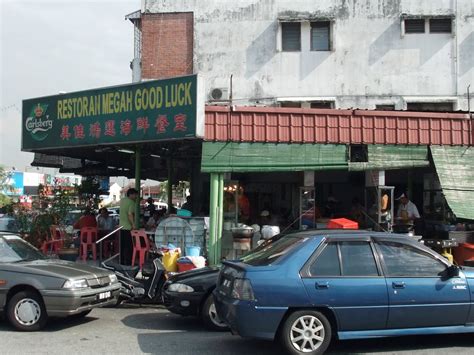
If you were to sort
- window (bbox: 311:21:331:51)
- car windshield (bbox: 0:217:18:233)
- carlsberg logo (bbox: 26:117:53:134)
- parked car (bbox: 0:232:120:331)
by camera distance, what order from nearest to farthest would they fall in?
parked car (bbox: 0:232:120:331), carlsberg logo (bbox: 26:117:53:134), car windshield (bbox: 0:217:18:233), window (bbox: 311:21:331:51)

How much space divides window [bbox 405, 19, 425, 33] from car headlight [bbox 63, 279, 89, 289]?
14.6 meters

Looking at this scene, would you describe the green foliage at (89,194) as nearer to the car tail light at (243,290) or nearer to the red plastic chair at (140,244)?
the red plastic chair at (140,244)

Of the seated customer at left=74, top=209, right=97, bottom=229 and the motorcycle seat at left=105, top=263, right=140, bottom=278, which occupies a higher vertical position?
the seated customer at left=74, top=209, right=97, bottom=229

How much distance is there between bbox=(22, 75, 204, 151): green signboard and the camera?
37.0 ft

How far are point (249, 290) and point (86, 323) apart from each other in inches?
136

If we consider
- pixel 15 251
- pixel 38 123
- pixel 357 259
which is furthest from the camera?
pixel 38 123

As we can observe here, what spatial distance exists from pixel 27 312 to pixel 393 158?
840 centimetres

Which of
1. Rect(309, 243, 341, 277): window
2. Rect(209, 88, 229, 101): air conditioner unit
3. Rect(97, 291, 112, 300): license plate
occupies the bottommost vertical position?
Rect(97, 291, 112, 300): license plate

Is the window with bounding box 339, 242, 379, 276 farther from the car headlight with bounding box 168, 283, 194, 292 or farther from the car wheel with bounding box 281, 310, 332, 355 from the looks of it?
the car headlight with bounding box 168, 283, 194, 292

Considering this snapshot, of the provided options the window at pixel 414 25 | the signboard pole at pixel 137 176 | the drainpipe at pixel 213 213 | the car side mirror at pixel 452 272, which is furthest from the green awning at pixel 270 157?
the window at pixel 414 25

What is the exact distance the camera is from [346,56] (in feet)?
59.4

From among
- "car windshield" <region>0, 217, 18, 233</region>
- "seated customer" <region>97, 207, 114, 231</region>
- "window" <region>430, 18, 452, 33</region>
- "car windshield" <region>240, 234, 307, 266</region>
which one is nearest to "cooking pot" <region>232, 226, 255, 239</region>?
"car windshield" <region>240, 234, 307, 266</region>

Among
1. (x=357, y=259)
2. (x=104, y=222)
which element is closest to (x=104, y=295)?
(x=357, y=259)

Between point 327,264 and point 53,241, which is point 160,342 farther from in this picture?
point 53,241
